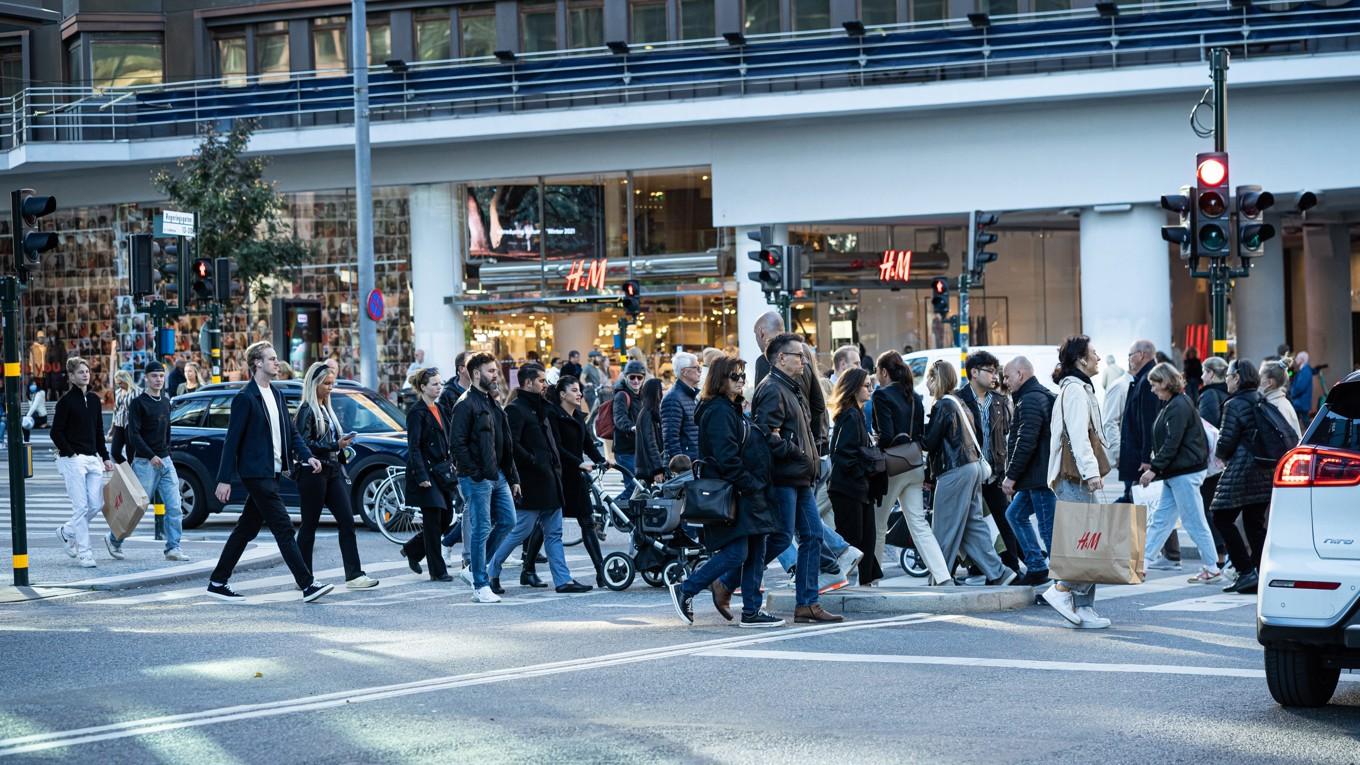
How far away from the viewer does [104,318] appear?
4009 centimetres

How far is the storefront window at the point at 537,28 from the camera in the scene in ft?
119

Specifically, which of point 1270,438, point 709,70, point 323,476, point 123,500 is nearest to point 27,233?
point 123,500

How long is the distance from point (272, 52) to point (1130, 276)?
1916 centimetres

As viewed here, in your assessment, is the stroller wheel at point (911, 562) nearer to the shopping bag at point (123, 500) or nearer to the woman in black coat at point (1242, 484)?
the woman in black coat at point (1242, 484)

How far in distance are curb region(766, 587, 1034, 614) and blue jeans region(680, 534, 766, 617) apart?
74cm

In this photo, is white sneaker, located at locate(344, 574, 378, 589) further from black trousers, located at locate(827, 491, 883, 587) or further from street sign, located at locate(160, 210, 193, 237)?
street sign, located at locate(160, 210, 193, 237)

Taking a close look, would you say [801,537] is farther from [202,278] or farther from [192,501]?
[202,278]

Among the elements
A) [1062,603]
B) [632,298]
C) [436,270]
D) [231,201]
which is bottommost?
[1062,603]

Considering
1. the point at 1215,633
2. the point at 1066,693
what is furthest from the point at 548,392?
the point at 1066,693

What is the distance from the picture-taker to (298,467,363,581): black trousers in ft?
43.0

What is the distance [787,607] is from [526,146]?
2562cm

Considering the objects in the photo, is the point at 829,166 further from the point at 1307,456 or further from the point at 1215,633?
the point at 1307,456

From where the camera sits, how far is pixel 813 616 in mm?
11156

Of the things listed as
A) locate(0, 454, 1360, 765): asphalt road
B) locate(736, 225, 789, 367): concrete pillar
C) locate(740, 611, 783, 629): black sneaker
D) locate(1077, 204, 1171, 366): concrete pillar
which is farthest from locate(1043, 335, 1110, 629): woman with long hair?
locate(736, 225, 789, 367): concrete pillar
